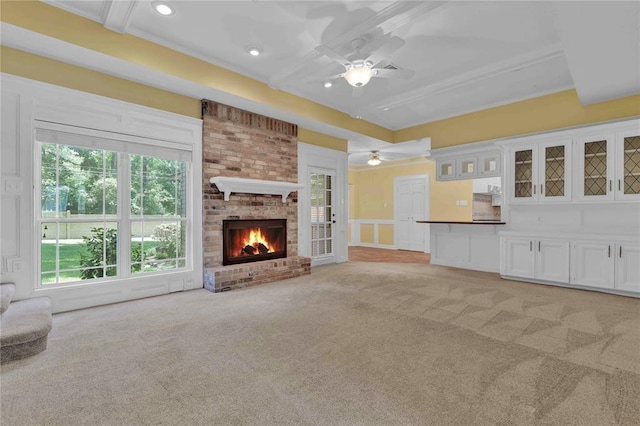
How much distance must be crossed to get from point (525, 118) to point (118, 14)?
19.6 ft

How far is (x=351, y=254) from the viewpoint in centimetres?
835

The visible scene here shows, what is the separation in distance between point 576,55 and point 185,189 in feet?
16.3

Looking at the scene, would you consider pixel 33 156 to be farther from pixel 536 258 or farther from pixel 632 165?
pixel 632 165

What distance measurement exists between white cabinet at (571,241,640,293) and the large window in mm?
5707

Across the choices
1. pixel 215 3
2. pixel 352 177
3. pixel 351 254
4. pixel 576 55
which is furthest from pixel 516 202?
pixel 352 177

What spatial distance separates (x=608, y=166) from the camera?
13.9 feet

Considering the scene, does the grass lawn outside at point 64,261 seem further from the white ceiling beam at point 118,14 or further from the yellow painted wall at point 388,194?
the yellow painted wall at point 388,194

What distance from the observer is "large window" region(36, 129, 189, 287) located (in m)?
3.39

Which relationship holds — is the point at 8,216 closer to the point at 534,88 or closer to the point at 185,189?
the point at 185,189

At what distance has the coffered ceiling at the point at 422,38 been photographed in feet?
9.40

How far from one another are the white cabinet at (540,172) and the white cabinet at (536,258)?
0.67 m

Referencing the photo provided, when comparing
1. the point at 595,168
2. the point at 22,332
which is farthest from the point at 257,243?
the point at 595,168

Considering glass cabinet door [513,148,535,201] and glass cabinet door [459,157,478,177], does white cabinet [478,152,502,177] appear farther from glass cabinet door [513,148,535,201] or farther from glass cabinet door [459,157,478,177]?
glass cabinet door [513,148,535,201]

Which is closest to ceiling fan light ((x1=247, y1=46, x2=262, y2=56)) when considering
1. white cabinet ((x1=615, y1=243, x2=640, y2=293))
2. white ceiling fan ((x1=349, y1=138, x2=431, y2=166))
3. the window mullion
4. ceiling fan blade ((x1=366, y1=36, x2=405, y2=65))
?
ceiling fan blade ((x1=366, y1=36, x2=405, y2=65))
